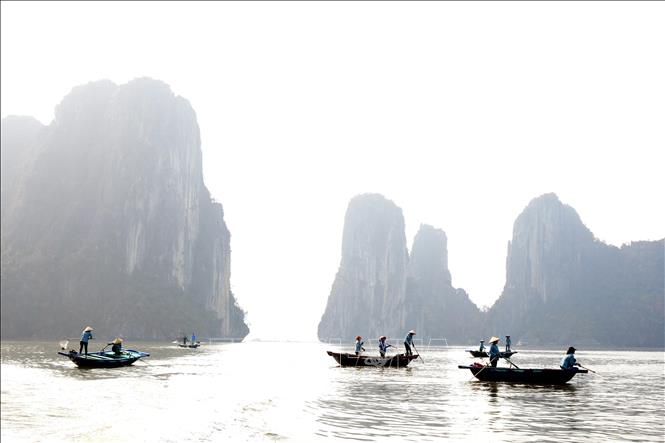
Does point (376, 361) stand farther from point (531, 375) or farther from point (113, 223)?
point (113, 223)

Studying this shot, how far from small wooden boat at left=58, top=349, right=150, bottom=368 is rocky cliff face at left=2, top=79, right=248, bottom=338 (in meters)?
93.1

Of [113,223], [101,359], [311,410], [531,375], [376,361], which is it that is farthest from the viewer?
[113,223]

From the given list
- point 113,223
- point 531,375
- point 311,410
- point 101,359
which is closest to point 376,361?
point 531,375

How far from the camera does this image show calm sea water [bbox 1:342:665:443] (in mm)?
13516

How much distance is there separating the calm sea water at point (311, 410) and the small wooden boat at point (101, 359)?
2706 millimetres

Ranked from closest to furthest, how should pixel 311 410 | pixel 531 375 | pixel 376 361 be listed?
pixel 311 410 → pixel 531 375 → pixel 376 361

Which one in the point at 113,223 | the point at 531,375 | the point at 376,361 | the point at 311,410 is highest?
the point at 113,223

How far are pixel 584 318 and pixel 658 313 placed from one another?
21197 mm

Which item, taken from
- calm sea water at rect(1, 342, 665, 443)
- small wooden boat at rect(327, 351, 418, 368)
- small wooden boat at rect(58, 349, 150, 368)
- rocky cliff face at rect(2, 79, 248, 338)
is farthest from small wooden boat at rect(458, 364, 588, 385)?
rocky cliff face at rect(2, 79, 248, 338)

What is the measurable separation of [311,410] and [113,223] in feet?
435

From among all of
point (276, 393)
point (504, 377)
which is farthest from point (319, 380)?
point (504, 377)

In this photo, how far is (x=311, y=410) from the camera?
1759cm

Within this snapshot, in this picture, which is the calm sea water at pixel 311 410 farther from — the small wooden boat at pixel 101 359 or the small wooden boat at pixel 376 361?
the small wooden boat at pixel 376 361

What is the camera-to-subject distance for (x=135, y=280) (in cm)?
13750
